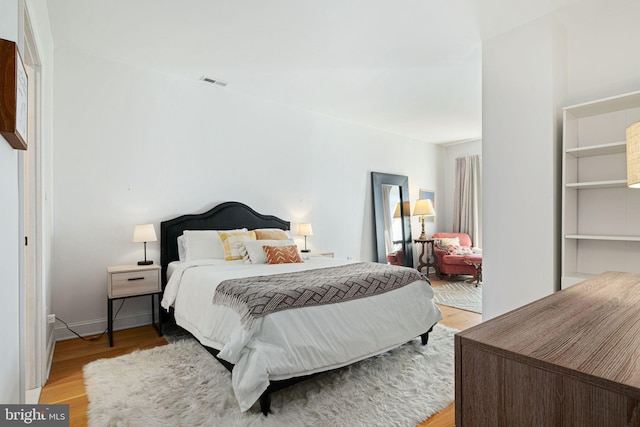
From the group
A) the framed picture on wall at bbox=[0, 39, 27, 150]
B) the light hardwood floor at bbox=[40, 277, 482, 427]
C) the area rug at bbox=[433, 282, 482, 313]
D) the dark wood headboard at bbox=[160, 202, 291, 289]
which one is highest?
the framed picture on wall at bbox=[0, 39, 27, 150]

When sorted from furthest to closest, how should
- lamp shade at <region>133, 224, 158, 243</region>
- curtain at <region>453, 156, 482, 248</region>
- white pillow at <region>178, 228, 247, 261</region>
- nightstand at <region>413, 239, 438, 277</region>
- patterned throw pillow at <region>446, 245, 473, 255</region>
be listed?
1. curtain at <region>453, 156, 482, 248</region>
2. nightstand at <region>413, 239, 438, 277</region>
3. patterned throw pillow at <region>446, 245, 473, 255</region>
4. white pillow at <region>178, 228, 247, 261</region>
5. lamp shade at <region>133, 224, 158, 243</region>

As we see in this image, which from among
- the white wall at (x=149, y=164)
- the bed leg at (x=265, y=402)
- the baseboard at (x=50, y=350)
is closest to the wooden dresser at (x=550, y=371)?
the bed leg at (x=265, y=402)

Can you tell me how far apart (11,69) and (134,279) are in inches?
97.2

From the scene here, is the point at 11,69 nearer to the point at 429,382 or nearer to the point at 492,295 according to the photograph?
the point at 429,382

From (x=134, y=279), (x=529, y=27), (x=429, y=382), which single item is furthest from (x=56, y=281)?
(x=529, y=27)

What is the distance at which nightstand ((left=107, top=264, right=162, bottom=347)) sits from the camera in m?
3.09

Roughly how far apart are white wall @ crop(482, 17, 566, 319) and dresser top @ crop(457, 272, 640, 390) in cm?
149

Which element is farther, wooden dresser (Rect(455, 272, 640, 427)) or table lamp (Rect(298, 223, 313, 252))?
table lamp (Rect(298, 223, 313, 252))

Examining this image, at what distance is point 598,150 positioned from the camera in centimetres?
241

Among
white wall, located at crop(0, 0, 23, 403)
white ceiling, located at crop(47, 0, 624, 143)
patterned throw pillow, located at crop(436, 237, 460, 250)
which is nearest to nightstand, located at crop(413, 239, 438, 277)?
patterned throw pillow, located at crop(436, 237, 460, 250)

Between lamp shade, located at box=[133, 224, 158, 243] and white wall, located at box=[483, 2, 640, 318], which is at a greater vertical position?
white wall, located at box=[483, 2, 640, 318]

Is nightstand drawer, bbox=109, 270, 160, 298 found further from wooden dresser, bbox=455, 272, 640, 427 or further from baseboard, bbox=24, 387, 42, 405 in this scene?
wooden dresser, bbox=455, 272, 640, 427

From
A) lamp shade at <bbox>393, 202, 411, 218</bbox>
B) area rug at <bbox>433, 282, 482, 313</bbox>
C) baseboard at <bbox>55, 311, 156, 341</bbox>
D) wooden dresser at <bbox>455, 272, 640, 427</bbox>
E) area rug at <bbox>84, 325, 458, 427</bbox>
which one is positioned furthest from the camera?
lamp shade at <bbox>393, 202, 411, 218</bbox>

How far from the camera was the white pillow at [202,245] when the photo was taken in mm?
3524
